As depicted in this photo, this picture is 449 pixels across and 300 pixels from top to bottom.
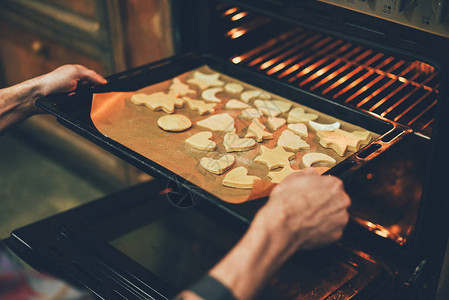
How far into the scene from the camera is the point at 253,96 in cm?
144

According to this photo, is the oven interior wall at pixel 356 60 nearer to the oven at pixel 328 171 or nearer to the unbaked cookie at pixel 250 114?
the oven at pixel 328 171

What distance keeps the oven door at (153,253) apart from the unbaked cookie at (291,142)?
0.76ft

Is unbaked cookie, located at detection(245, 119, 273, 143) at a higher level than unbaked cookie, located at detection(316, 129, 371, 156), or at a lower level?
lower

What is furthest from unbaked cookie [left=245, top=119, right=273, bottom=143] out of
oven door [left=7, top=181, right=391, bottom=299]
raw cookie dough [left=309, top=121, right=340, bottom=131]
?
oven door [left=7, top=181, right=391, bottom=299]

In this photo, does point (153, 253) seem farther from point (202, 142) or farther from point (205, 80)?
point (205, 80)

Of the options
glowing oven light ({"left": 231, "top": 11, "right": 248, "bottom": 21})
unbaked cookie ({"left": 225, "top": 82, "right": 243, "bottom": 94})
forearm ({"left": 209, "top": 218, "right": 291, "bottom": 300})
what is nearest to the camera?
Answer: forearm ({"left": 209, "top": 218, "right": 291, "bottom": 300})

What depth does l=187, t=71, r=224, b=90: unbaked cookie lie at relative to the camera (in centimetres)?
150

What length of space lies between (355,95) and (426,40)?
401 mm

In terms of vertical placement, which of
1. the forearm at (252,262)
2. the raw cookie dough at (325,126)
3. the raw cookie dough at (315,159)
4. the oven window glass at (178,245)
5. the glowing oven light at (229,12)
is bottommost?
the oven window glass at (178,245)

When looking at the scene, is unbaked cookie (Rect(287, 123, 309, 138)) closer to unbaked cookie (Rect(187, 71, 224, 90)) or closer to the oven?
the oven

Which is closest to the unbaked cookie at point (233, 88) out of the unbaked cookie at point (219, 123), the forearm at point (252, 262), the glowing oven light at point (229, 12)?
the unbaked cookie at point (219, 123)

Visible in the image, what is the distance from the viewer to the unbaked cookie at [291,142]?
1256mm

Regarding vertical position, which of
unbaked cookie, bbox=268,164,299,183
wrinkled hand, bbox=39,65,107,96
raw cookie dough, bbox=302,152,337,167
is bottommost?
unbaked cookie, bbox=268,164,299,183

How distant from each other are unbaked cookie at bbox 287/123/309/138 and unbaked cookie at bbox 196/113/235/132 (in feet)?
0.51
